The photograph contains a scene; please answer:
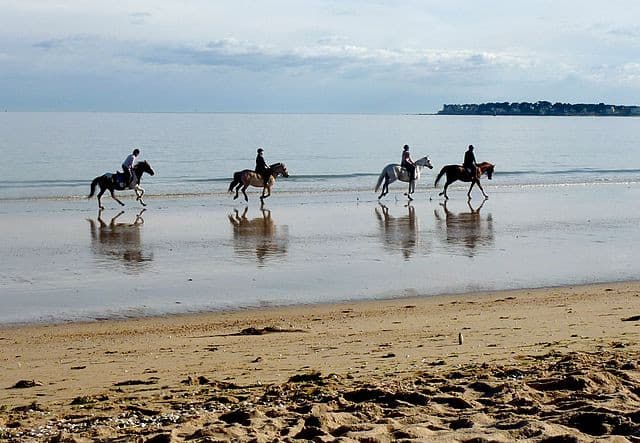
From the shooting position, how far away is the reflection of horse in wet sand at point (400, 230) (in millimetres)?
19125

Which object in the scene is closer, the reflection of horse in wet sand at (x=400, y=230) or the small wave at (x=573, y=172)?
the reflection of horse in wet sand at (x=400, y=230)

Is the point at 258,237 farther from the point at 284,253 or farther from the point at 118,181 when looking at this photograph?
the point at 118,181

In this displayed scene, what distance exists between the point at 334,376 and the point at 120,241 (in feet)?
43.4

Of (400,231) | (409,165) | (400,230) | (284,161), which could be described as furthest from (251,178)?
(284,161)

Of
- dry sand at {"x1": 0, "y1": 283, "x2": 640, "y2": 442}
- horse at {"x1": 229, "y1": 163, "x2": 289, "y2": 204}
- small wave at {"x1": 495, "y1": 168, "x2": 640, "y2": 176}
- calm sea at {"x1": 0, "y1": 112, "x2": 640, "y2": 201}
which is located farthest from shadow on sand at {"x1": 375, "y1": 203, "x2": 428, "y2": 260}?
small wave at {"x1": 495, "y1": 168, "x2": 640, "y2": 176}

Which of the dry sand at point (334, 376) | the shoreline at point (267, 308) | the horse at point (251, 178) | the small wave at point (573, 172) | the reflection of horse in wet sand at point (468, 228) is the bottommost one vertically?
the shoreline at point (267, 308)

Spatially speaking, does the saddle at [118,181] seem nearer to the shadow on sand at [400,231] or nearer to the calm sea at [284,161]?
the calm sea at [284,161]

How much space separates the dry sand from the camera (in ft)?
19.8

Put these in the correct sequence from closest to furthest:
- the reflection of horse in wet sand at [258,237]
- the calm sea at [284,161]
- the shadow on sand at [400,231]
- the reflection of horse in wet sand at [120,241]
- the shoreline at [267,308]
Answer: the shoreline at [267,308] < the reflection of horse in wet sand at [120,241] < the reflection of horse in wet sand at [258,237] < the shadow on sand at [400,231] < the calm sea at [284,161]

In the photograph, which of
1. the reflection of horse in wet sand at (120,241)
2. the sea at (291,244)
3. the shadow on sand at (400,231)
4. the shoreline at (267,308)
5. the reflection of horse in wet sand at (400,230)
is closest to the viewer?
the shoreline at (267,308)

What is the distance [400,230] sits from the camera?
2212 centimetres

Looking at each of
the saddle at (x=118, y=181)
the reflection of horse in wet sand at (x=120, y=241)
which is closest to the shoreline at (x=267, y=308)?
the reflection of horse in wet sand at (x=120, y=241)

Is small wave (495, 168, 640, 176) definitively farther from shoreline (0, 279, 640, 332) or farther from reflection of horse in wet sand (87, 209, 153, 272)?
shoreline (0, 279, 640, 332)

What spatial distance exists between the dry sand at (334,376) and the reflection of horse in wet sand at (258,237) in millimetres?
6191
